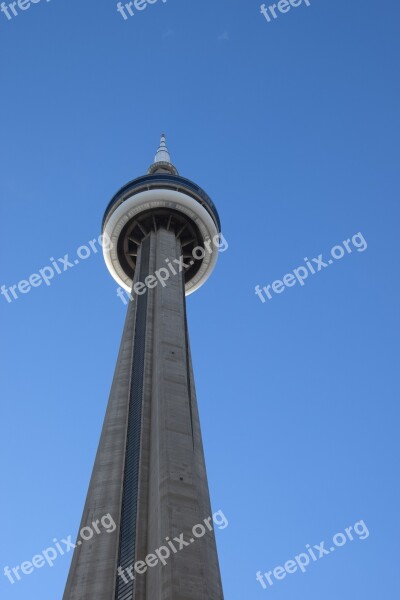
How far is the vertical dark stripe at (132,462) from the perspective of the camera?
1794 cm

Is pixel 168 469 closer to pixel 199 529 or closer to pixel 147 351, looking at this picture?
pixel 199 529

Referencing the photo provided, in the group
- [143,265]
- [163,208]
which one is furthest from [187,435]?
[163,208]

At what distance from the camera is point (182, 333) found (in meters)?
28.2

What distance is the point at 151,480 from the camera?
20.1 meters

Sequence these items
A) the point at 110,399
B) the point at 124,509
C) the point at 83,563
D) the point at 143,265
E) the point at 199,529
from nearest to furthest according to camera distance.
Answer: the point at 199,529 → the point at 83,563 → the point at 124,509 → the point at 110,399 → the point at 143,265

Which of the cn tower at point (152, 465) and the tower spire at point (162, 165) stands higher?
the tower spire at point (162, 165)

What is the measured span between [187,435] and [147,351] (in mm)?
6826

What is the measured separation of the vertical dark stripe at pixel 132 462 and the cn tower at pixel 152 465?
4 centimetres

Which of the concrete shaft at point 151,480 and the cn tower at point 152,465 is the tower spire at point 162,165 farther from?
the concrete shaft at point 151,480

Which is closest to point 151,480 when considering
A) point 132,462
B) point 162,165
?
point 132,462

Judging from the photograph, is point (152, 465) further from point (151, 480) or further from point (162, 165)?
point (162, 165)

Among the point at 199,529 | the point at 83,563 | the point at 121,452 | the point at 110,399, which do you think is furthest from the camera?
the point at 110,399

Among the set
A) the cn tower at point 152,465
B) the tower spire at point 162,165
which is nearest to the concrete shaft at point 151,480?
the cn tower at point 152,465

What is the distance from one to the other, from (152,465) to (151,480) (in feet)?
2.13
